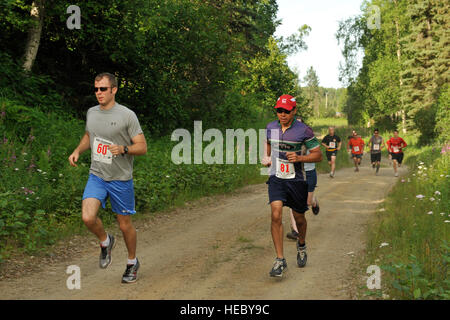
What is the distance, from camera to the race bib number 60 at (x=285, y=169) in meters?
6.01

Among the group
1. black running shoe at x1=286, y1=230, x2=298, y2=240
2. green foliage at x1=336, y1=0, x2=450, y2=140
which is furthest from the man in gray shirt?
green foliage at x1=336, y1=0, x2=450, y2=140

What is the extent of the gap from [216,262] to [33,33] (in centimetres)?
983

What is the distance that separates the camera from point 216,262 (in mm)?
6656

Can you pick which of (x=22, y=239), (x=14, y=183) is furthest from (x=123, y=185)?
(x=14, y=183)

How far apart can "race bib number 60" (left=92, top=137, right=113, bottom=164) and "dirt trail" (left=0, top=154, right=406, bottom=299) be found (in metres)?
1.53

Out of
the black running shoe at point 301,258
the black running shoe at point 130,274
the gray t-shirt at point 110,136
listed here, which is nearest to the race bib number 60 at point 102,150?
the gray t-shirt at point 110,136

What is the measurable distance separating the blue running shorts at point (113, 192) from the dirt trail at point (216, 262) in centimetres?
96

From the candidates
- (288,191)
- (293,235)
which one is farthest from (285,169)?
(293,235)

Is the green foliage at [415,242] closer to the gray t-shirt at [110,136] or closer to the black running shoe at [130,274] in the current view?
the black running shoe at [130,274]

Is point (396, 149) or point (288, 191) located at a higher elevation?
point (288, 191)

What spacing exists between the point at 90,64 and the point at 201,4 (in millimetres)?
6292

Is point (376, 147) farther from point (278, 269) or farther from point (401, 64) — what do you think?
point (401, 64)

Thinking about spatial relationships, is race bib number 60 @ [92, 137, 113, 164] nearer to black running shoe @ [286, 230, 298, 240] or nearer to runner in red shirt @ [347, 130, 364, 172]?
black running shoe @ [286, 230, 298, 240]

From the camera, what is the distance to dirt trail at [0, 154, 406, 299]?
Answer: 17.4ft
